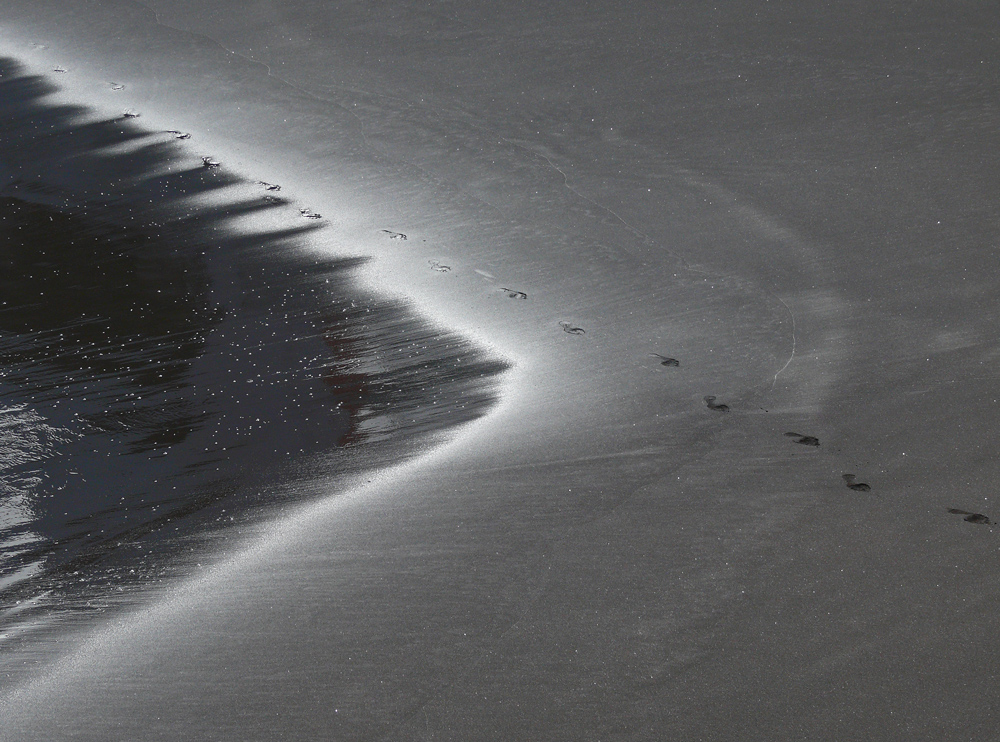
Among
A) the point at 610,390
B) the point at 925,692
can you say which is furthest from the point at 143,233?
the point at 925,692

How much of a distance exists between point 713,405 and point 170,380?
3.50 feet

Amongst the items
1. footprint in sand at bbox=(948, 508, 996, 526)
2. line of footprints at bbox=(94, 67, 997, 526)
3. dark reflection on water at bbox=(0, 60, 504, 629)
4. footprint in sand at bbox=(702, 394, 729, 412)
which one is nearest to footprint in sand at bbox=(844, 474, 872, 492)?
line of footprints at bbox=(94, 67, 997, 526)

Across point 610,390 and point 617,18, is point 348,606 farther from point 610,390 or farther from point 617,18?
point 617,18

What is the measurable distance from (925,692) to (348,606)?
740 mm

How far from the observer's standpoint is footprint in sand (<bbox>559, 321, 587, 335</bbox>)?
209 cm

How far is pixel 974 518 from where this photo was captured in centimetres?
148

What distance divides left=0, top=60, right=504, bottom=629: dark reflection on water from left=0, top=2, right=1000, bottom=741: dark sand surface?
0.39 feet

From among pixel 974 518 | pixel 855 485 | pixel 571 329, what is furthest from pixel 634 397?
pixel 974 518

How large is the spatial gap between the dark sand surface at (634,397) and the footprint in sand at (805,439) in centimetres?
2

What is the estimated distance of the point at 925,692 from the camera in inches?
47.7

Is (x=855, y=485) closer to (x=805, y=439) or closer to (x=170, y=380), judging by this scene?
(x=805, y=439)

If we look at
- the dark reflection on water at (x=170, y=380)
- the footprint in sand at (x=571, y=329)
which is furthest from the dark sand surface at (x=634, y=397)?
the dark reflection on water at (x=170, y=380)

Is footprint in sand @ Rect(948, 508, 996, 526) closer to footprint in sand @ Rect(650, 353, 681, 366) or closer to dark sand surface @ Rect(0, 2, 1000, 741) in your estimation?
dark sand surface @ Rect(0, 2, 1000, 741)

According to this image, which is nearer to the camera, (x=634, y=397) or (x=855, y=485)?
(x=855, y=485)
